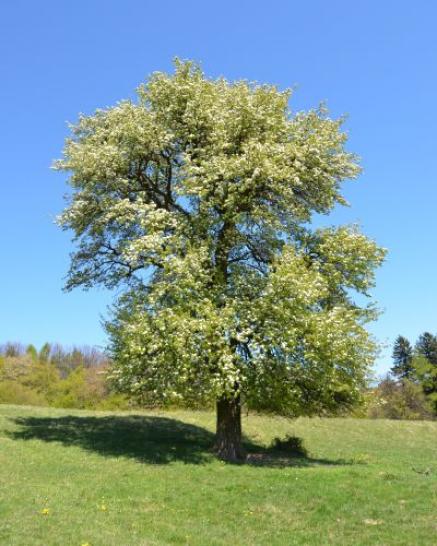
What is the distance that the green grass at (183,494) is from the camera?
16.1m

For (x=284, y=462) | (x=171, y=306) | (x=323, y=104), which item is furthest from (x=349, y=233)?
(x=284, y=462)

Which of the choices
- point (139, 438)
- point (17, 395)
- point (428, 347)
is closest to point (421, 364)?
point (428, 347)

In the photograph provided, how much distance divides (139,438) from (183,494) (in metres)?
12.0

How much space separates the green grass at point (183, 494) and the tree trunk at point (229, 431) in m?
1.00

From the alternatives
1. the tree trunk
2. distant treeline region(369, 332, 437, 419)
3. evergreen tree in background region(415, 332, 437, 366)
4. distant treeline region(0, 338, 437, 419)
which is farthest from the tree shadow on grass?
evergreen tree in background region(415, 332, 437, 366)

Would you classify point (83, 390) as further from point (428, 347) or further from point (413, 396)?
point (428, 347)

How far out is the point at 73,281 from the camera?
1280 inches

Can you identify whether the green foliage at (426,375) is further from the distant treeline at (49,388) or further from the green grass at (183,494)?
the green grass at (183,494)

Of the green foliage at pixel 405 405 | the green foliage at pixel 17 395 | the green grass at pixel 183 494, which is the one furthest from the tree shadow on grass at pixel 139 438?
the green foliage at pixel 405 405

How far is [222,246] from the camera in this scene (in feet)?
96.1

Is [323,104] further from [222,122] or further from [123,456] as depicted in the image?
[123,456]

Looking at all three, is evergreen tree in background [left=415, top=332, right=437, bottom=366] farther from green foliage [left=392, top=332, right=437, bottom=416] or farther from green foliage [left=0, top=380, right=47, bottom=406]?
green foliage [left=0, top=380, right=47, bottom=406]

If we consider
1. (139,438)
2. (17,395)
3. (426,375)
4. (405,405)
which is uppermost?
(426,375)

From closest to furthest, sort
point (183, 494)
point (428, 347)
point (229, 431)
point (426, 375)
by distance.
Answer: point (183, 494) < point (229, 431) < point (426, 375) < point (428, 347)
